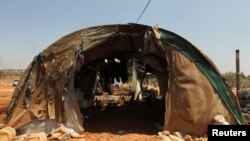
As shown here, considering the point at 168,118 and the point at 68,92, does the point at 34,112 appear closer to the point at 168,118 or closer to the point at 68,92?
the point at 68,92

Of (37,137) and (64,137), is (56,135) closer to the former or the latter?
(64,137)

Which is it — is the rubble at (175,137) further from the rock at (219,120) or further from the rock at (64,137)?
the rock at (64,137)

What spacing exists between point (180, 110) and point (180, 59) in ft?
4.71

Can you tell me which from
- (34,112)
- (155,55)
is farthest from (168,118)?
(34,112)

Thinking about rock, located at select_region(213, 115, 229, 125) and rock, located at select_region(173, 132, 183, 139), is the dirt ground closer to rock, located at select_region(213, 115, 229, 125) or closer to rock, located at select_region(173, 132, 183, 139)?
rock, located at select_region(173, 132, 183, 139)

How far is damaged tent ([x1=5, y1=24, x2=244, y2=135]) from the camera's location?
29.9 ft

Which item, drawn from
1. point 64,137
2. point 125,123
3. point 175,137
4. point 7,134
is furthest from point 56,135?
point 175,137

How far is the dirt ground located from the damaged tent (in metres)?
0.72

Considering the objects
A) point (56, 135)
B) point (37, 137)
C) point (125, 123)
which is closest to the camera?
point (37, 137)

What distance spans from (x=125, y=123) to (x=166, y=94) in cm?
235

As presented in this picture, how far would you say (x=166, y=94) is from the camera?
9.41 m

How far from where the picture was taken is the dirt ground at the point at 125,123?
9.05 m

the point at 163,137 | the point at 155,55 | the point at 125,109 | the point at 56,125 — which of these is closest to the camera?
the point at 163,137

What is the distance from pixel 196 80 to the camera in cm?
919
